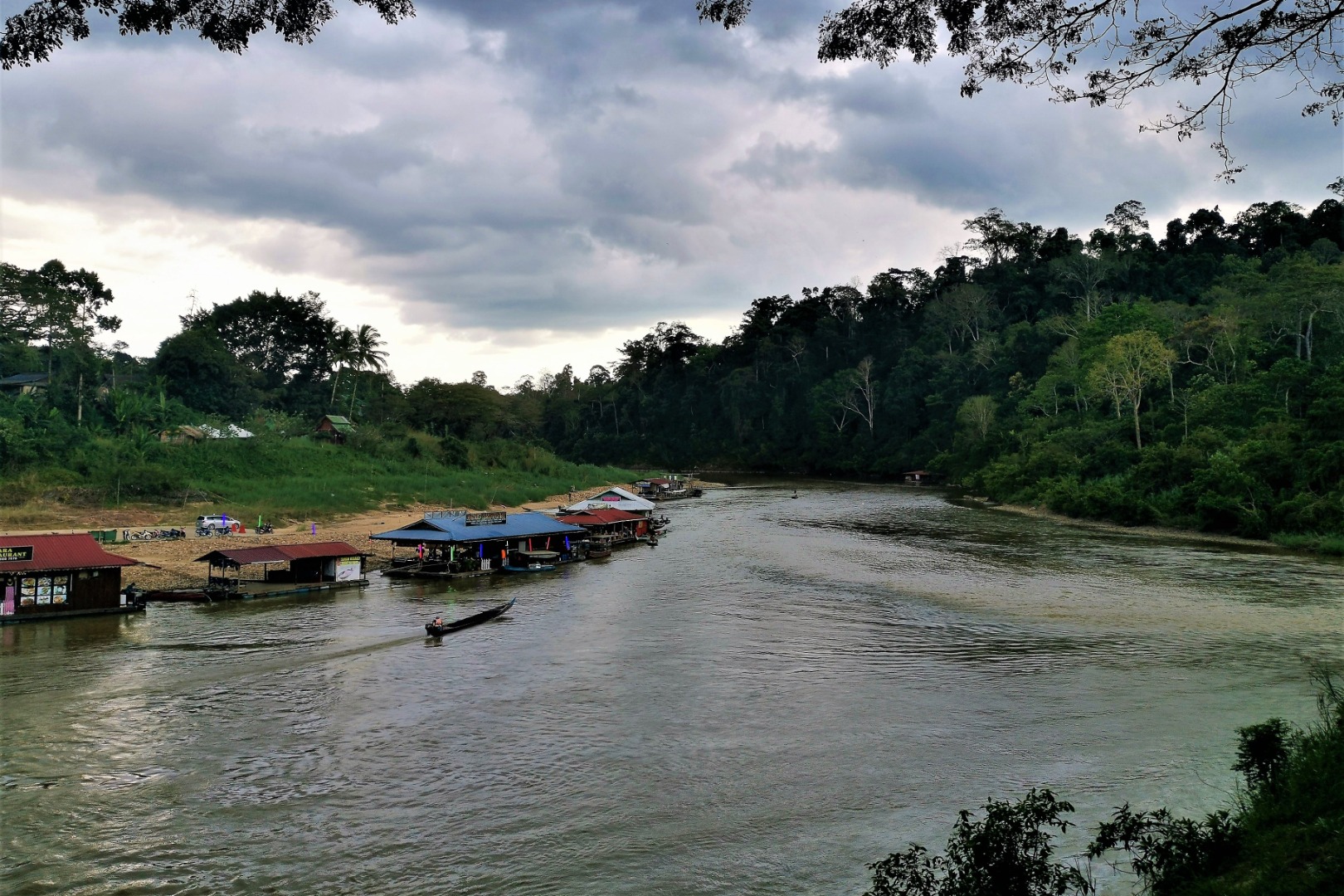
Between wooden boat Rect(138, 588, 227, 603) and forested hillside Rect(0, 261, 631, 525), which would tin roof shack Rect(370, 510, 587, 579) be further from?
forested hillside Rect(0, 261, 631, 525)

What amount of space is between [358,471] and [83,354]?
21436 millimetres

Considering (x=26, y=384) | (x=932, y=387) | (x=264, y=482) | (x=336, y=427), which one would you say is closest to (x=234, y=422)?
(x=336, y=427)

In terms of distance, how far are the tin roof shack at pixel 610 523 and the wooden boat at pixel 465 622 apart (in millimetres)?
16345

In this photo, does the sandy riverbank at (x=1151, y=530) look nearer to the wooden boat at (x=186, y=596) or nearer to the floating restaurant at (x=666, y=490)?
the floating restaurant at (x=666, y=490)

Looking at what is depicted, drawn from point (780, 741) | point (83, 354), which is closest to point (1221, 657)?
point (780, 741)

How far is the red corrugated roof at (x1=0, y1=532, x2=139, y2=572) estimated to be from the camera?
24203mm

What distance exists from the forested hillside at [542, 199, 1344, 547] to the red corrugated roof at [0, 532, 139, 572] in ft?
164

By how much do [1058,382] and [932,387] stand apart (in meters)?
31.1

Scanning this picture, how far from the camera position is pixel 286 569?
33312 mm

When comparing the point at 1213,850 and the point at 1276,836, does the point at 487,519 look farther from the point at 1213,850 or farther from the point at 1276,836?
the point at 1276,836

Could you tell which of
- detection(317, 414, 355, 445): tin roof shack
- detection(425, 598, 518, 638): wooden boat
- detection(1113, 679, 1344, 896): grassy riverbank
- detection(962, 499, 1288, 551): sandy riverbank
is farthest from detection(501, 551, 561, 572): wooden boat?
detection(317, 414, 355, 445): tin roof shack

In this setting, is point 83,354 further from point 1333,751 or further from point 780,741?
point 1333,751

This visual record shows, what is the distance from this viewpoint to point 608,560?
42656 mm

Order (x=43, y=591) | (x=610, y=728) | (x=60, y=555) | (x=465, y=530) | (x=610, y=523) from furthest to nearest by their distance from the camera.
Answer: (x=610, y=523)
(x=465, y=530)
(x=60, y=555)
(x=43, y=591)
(x=610, y=728)
